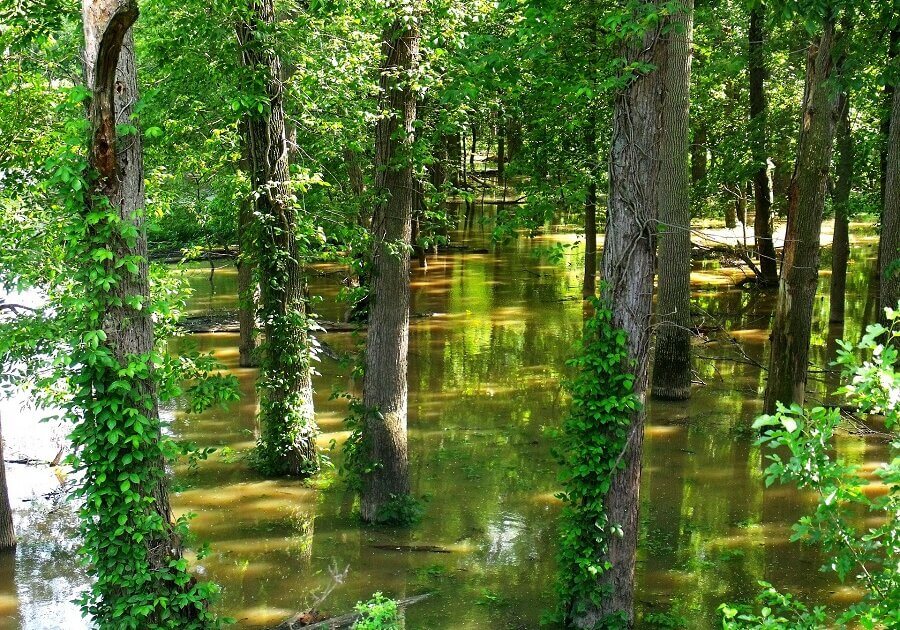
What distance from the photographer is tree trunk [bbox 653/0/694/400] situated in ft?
46.2

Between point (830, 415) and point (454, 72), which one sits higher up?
point (454, 72)

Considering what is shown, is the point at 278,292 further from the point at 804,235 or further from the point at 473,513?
the point at 804,235

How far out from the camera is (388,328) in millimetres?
10695

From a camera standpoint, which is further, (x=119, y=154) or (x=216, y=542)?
(x=216, y=542)

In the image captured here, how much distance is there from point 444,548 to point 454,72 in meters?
5.71

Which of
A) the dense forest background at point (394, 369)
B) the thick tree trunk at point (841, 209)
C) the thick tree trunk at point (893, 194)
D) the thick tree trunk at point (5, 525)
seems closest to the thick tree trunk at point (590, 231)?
the dense forest background at point (394, 369)

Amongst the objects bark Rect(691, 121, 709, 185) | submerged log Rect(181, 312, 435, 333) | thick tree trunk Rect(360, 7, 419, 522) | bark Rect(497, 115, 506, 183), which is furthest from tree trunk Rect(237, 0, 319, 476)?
bark Rect(691, 121, 709, 185)

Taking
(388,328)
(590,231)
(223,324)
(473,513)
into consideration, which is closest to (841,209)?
(590,231)

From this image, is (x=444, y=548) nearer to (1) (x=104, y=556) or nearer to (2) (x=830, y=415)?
(1) (x=104, y=556)

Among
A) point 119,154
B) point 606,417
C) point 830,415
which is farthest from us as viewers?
point 606,417

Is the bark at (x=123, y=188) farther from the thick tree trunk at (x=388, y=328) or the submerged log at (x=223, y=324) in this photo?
the submerged log at (x=223, y=324)

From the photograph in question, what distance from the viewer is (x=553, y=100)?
A: 9.49 meters

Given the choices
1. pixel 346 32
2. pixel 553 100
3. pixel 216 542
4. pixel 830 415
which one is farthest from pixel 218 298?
pixel 830 415

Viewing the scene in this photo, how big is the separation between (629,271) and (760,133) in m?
14.3
